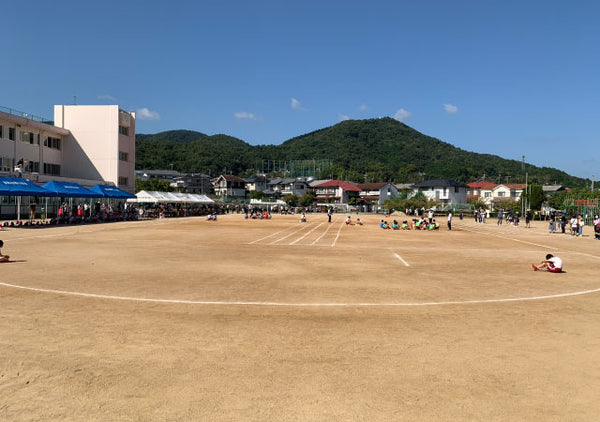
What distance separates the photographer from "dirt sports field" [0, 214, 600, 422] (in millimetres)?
5285

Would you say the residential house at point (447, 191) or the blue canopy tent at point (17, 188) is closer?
the blue canopy tent at point (17, 188)

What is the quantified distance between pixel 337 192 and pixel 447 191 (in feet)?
113

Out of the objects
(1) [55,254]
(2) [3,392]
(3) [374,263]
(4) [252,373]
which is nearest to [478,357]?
(4) [252,373]

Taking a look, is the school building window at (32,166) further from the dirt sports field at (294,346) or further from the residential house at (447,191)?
the residential house at (447,191)

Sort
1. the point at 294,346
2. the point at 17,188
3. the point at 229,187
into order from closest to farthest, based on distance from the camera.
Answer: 1. the point at 294,346
2. the point at 17,188
3. the point at 229,187

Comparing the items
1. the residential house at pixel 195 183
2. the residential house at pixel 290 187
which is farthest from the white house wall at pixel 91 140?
the residential house at pixel 290 187

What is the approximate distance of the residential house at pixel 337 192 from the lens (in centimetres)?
13825

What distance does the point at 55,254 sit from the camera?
19.6m

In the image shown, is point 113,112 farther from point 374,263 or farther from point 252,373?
point 252,373

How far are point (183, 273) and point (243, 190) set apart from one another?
453 ft

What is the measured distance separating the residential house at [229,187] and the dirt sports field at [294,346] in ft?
431

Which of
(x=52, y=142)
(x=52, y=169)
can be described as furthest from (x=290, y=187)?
(x=52, y=169)

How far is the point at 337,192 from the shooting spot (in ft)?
457

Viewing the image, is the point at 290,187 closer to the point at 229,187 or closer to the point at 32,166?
the point at 229,187
